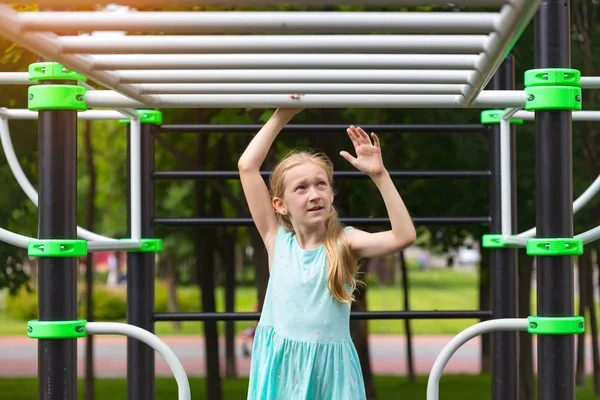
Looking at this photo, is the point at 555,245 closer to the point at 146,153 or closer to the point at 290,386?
the point at 290,386

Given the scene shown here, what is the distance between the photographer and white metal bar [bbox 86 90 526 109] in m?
2.52

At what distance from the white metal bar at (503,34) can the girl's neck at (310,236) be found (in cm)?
58

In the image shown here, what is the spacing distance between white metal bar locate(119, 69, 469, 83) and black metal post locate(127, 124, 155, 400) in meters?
1.51

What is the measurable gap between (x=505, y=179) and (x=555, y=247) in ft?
4.19

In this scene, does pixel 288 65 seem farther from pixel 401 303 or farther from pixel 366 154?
pixel 401 303

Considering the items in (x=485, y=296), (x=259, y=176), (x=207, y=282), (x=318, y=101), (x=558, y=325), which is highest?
(x=318, y=101)

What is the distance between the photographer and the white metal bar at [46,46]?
1703mm

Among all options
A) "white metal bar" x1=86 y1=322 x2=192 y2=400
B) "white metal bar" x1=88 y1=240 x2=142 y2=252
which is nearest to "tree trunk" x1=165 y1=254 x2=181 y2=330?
"white metal bar" x1=88 y1=240 x2=142 y2=252

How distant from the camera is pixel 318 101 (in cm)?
255

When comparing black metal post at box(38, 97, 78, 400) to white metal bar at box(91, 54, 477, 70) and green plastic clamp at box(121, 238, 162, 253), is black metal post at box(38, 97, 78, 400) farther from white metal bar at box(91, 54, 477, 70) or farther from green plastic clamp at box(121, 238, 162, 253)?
green plastic clamp at box(121, 238, 162, 253)

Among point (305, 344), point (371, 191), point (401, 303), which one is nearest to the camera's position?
point (305, 344)

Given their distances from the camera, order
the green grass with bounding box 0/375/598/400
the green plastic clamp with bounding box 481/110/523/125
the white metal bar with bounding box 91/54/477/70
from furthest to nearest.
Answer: the green grass with bounding box 0/375/598/400 → the green plastic clamp with bounding box 481/110/523/125 → the white metal bar with bounding box 91/54/477/70

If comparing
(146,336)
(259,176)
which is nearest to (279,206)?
(259,176)

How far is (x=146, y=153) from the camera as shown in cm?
378
